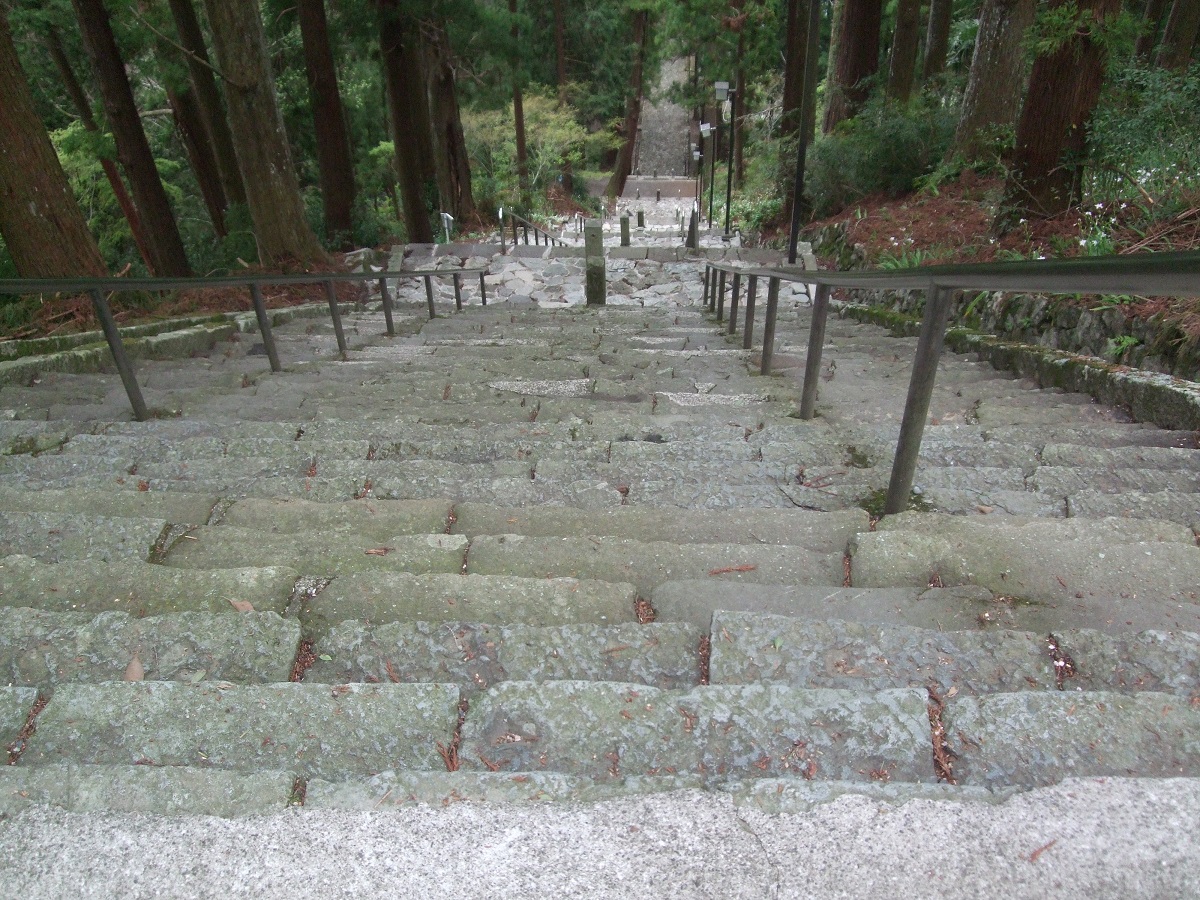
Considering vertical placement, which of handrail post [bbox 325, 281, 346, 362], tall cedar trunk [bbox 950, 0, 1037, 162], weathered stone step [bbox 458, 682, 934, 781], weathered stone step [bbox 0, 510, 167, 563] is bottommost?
handrail post [bbox 325, 281, 346, 362]

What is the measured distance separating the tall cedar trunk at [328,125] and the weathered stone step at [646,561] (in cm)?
1397

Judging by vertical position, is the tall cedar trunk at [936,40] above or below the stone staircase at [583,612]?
above

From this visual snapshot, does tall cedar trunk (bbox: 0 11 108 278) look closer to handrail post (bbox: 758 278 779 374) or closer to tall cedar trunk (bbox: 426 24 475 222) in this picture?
handrail post (bbox: 758 278 779 374)

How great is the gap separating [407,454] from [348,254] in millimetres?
11261

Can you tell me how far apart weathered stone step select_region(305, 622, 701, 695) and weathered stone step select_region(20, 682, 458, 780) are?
0.53 feet

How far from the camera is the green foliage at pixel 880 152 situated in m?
10.7

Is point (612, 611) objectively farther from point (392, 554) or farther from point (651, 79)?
point (651, 79)

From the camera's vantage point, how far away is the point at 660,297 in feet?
44.3

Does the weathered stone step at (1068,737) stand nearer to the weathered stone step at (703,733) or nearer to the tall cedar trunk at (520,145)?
the weathered stone step at (703,733)

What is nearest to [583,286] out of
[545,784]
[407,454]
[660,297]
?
[660,297]

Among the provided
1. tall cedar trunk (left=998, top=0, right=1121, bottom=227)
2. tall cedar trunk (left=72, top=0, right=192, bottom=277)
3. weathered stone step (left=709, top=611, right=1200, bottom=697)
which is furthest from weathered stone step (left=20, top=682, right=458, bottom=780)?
tall cedar trunk (left=72, top=0, right=192, bottom=277)

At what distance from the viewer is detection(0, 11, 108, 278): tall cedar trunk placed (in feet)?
18.8

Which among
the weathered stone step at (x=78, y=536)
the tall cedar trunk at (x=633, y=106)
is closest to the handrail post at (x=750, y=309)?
the weathered stone step at (x=78, y=536)

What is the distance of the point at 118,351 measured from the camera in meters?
3.47
